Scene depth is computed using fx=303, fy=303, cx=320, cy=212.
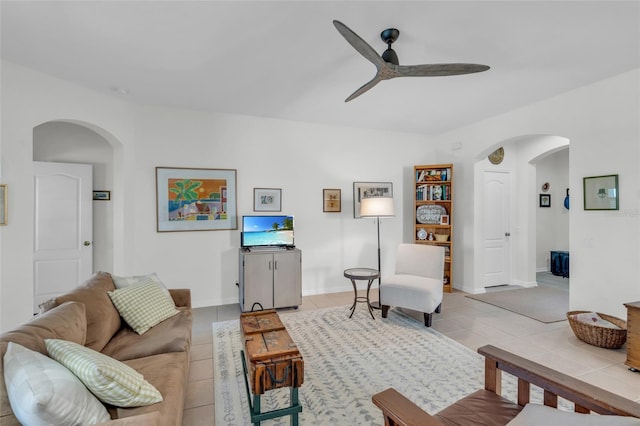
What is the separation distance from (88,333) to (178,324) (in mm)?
604

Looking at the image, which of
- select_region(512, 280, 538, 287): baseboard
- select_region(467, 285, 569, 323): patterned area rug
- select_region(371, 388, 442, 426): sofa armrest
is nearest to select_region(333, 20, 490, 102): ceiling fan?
select_region(371, 388, 442, 426): sofa armrest

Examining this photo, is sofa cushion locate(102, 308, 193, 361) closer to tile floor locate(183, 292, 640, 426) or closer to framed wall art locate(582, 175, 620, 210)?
tile floor locate(183, 292, 640, 426)

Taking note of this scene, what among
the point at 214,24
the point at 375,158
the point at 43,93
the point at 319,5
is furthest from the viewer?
the point at 375,158

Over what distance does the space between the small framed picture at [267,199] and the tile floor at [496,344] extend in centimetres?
143

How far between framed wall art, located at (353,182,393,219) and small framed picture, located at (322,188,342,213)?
306 mm

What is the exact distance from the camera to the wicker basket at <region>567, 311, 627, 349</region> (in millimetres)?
2803

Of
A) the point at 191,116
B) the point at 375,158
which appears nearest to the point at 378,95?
the point at 375,158

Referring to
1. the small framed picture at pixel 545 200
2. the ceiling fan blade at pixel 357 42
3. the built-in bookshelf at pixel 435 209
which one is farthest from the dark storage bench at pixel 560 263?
the ceiling fan blade at pixel 357 42

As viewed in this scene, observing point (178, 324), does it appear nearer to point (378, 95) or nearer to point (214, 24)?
point (214, 24)

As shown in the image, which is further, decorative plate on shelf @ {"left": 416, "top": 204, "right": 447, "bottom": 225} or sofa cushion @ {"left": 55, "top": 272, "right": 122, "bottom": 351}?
decorative plate on shelf @ {"left": 416, "top": 204, "right": 447, "bottom": 225}

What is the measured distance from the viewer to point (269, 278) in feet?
12.9

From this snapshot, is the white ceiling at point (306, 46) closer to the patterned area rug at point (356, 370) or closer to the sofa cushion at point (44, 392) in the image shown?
the sofa cushion at point (44, 392)

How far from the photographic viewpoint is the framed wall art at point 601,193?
10.2 feet

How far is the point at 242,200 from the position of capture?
4.39 metres
